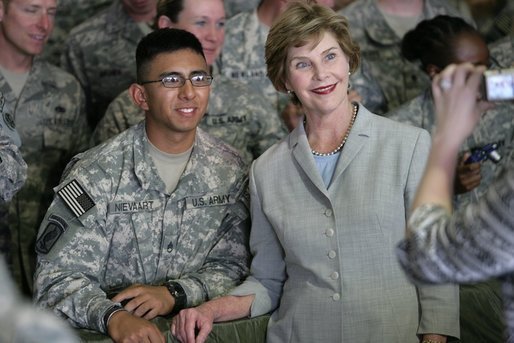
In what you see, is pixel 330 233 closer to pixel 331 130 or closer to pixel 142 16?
pixel 331 130

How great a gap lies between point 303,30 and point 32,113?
62.6 inches

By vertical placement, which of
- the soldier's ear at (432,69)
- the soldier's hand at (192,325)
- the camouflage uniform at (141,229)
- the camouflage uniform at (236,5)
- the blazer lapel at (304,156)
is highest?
the camouflage uniform at (236,5)

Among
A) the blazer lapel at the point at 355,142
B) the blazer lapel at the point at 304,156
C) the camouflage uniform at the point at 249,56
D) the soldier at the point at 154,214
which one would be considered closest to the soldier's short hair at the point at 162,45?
the soldier at the point at 154,214

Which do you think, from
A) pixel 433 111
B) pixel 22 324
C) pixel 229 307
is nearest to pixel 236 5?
pixel 433 111

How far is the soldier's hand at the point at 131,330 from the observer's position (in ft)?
8.28

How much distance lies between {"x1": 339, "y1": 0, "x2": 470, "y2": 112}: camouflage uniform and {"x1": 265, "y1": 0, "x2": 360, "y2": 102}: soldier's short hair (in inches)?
63.7

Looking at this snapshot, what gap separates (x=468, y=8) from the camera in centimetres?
477

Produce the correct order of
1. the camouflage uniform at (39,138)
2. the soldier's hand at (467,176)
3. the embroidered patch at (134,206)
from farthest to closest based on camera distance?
the camouflage uniform at (39,138), the soldier's hand at (467,176), the embroidered patch at (134,206)

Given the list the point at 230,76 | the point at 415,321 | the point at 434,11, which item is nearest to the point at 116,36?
the point at 230,76

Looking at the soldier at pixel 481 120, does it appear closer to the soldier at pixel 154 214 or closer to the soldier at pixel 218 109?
the soldier at pixel 218 109

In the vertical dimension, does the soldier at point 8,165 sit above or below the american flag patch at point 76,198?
above

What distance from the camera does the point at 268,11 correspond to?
4.04 metres

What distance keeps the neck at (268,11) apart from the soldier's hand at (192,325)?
1.72 m

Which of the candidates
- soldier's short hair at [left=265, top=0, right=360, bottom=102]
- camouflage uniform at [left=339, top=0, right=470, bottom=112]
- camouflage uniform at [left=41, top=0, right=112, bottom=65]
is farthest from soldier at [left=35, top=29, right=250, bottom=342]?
camouflage uniform at [left=41, top=0, right=112, bottom=65]
